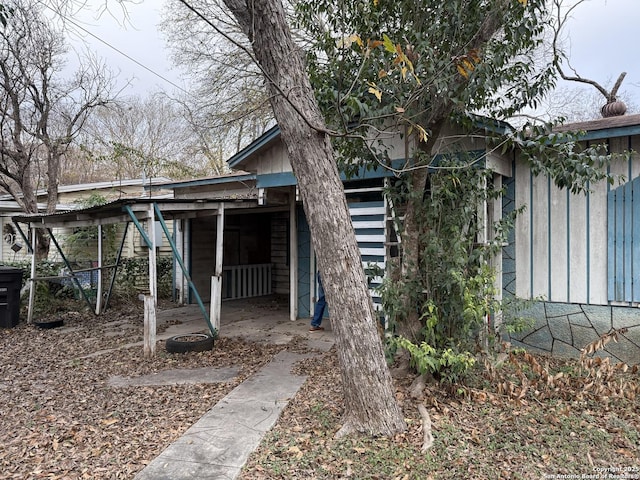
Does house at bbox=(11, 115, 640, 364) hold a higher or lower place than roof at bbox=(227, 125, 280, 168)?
lower

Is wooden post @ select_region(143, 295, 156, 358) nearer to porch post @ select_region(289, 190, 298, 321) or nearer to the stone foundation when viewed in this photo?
porch post @ select_region(289, 190, 298, 321)

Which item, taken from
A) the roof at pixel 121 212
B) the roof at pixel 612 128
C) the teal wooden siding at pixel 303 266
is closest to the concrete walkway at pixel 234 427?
the teal wooden siding at pixel 303 266

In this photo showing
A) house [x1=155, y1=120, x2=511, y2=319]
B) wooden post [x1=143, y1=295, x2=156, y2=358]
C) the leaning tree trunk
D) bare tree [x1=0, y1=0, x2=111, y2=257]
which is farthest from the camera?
bare tree [x1=0, y1=0, x2=111, y2=257]

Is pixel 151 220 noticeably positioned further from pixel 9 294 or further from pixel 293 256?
pixel 9 294

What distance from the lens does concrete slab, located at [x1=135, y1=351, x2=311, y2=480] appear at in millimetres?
2996

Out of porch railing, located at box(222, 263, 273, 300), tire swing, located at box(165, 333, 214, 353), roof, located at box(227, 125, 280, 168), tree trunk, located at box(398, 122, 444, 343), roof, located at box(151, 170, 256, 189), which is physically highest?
roof, located at box(227, 125, 280, 168)

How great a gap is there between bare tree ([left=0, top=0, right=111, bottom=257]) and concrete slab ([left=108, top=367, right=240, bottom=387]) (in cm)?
708

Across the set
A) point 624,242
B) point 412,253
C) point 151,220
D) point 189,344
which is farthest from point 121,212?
point 624,242

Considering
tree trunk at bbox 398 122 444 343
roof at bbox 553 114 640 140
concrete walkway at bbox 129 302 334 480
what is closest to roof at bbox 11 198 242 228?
concrete walkway at bbox 129 302 334 480

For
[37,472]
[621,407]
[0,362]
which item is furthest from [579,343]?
[0,362]

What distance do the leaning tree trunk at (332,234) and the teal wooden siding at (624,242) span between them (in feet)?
11.6

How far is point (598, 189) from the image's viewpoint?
5328mm

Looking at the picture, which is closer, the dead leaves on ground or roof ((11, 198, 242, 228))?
the dead leaves on ground

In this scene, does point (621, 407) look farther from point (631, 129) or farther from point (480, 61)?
point (480, 61)
